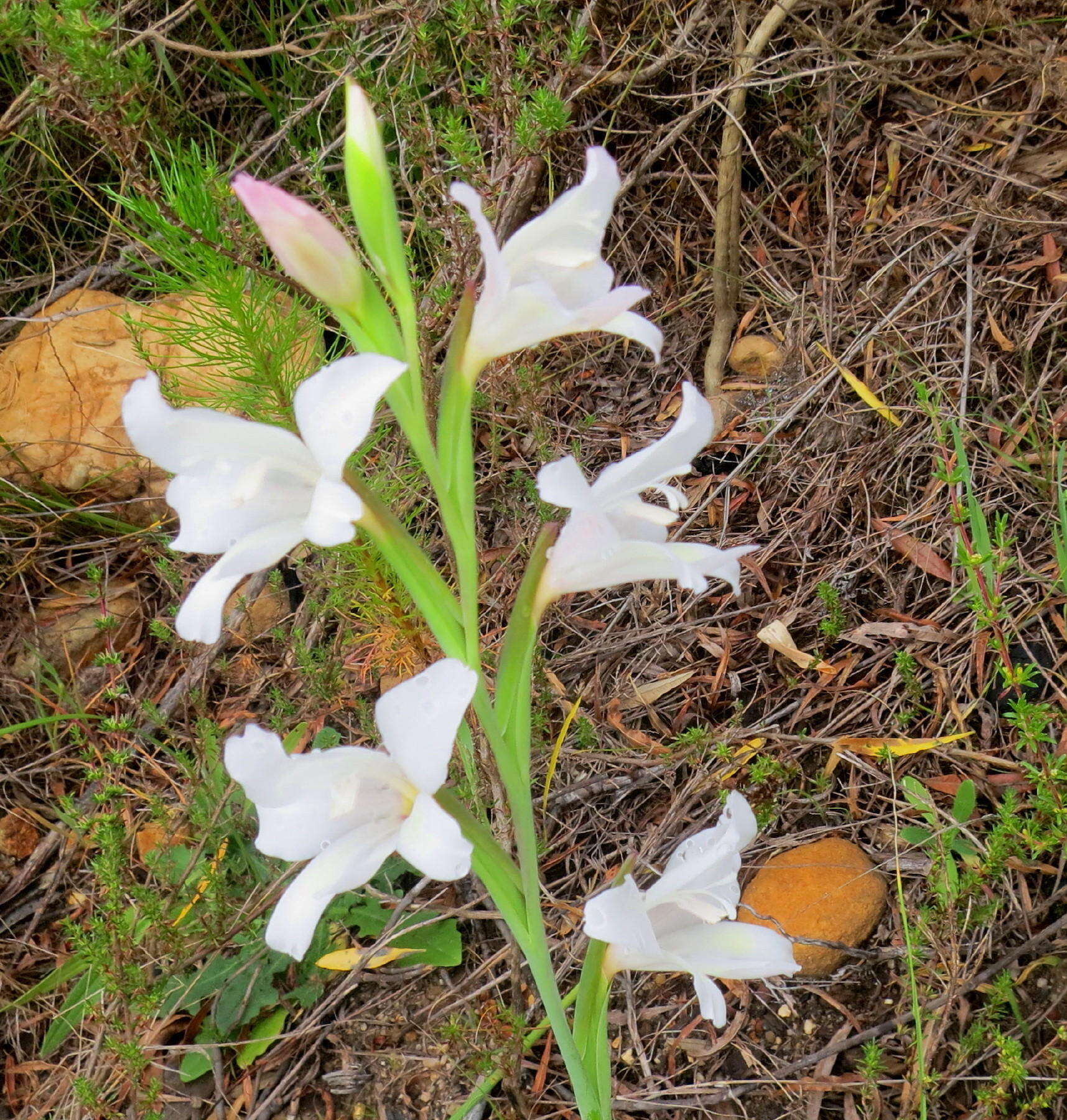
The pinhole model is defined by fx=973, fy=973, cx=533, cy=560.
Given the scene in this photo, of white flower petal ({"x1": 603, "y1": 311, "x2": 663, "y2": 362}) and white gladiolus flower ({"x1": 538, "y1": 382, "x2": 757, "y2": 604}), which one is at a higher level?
white flower petal ({"x1": 603, "y1": 311, "x2": 663, "y2": 362})

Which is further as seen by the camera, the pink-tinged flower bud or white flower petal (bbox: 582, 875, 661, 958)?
white flower petal (bbox: 582, 875, 661, 958)

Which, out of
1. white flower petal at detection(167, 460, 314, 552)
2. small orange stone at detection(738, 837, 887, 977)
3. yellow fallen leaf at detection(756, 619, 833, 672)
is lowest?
small orange stone at detection(738, 837, 887, 977)

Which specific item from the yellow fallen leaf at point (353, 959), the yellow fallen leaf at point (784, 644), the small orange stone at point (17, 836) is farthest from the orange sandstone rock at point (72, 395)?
the yellow fallen leaf at point (784, 644)

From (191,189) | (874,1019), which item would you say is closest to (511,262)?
(191,189)

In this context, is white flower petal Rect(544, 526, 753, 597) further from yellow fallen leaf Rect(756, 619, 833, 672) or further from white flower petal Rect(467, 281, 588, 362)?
yellow fallen leaf Rect(756, 619, 833, 672)

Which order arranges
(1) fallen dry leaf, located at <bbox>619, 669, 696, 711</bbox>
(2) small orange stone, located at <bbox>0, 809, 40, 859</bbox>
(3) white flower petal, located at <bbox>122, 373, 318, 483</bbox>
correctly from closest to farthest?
(3) white flower petal, located at <bbox>122, 373, 318, 483</bbox> → (1) fallen dry leaf, located at <bbox>619, 669, 696, 711</bbox> → (2) small orange stone, located at <bbox>0, 809, 40, 859</bbox>

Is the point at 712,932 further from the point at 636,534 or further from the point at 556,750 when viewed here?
the point at 556,750

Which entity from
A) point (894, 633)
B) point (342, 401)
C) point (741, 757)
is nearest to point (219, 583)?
point (342, 401)

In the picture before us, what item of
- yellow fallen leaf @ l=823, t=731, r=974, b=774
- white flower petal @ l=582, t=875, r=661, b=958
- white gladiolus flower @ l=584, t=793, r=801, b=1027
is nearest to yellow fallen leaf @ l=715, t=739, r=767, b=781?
yellow fallen leaf @ l=823, t=731, r=974, b=774
